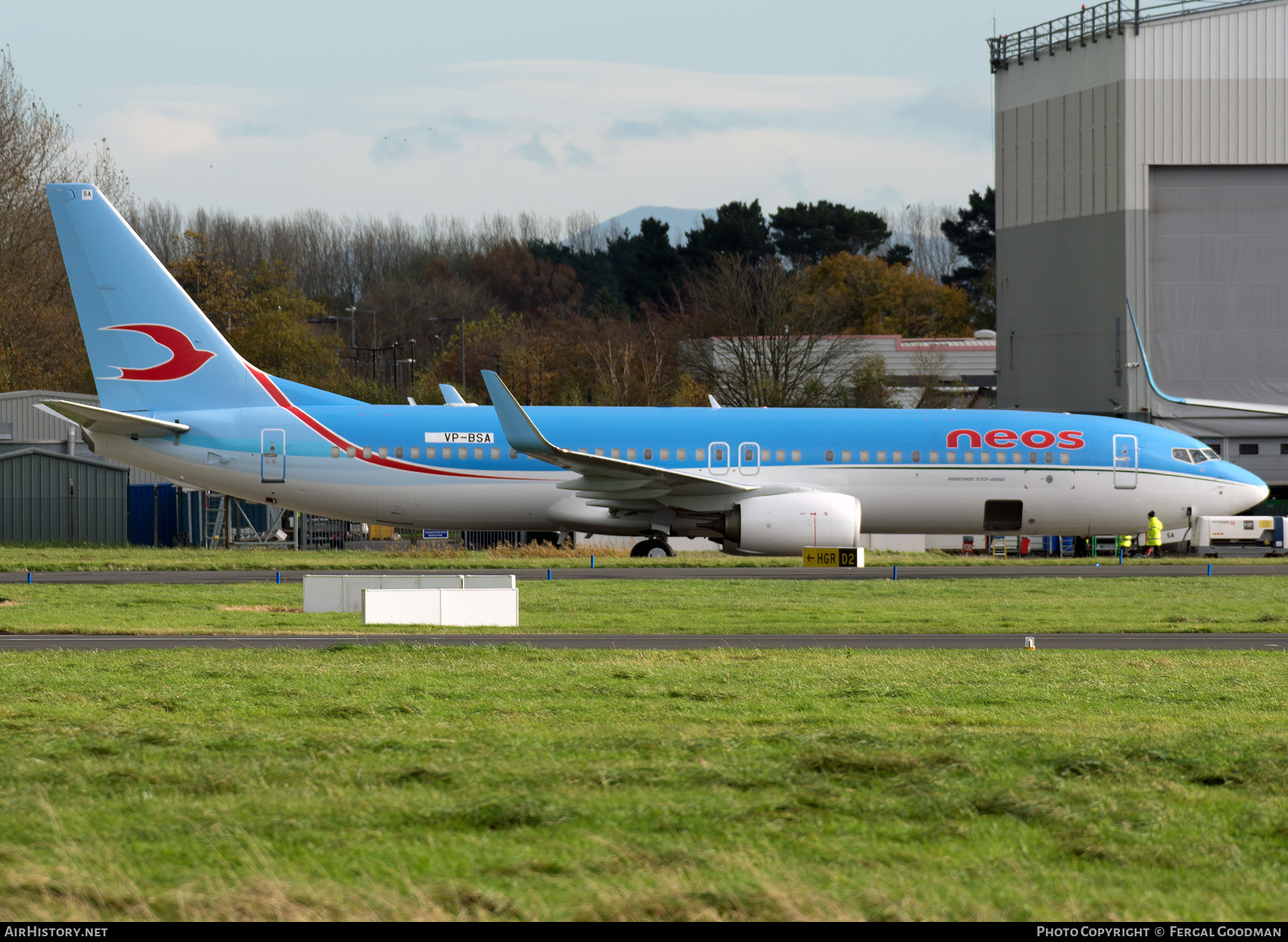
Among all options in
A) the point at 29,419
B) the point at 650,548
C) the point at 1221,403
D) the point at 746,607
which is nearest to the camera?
the point at 746,607

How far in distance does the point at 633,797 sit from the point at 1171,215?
58919mm

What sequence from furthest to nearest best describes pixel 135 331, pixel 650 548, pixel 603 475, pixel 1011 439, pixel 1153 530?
pixel 1153 530, pixel 650 548, pixel 1011 439, pixel 135 331, pixel 603 475

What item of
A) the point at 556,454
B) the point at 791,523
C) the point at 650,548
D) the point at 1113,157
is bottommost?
the point at 650,548

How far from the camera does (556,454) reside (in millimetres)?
30781

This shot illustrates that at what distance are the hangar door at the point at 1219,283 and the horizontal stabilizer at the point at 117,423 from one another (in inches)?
1706

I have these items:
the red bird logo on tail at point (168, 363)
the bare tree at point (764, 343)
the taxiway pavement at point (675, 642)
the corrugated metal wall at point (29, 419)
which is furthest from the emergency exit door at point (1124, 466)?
the corrugated metal wall at point (29, 419)

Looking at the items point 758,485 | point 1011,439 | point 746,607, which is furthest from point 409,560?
point 1011,439

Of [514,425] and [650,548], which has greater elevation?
[514,425]

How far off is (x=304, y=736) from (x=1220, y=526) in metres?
38.9

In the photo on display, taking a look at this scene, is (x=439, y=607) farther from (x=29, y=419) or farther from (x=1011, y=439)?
(x=29, y=419)

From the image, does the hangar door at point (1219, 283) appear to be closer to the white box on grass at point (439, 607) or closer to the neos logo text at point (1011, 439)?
the neos logo text at point (1011, 439)

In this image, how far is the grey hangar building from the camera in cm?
5978

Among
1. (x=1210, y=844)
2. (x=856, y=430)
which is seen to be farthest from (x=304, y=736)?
(x=856, y=430)

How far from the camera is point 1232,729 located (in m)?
10.9
